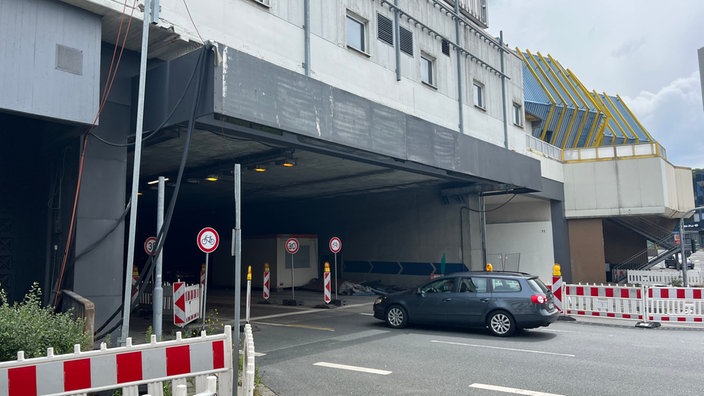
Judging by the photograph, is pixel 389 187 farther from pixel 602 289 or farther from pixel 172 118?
pixel 172 118

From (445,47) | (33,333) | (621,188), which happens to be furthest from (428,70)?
(33,333)

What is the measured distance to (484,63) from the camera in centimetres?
2142

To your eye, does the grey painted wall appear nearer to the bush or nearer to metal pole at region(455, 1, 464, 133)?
metal pole at region(455, 1, 464, 133)

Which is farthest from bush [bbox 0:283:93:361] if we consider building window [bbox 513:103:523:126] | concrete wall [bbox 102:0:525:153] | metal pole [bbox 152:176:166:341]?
building window [bbox 513:103:523:126]

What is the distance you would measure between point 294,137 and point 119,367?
797 centimetres

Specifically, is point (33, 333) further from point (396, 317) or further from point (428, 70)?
point (428, 70)

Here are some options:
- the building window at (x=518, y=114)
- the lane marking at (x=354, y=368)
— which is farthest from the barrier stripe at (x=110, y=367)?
the building window at (x=518, y=114)

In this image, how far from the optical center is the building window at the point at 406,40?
1720 cm

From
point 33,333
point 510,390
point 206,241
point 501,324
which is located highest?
point 206,241

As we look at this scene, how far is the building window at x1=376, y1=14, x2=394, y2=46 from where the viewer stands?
53.3 ft

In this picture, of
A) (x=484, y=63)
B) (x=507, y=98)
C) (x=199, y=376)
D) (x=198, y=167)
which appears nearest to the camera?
(x=199, y=376)

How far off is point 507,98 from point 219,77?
1644 cm

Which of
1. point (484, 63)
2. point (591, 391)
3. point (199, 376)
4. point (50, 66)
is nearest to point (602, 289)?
point (591, 391)

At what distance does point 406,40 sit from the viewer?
57.1 feet
